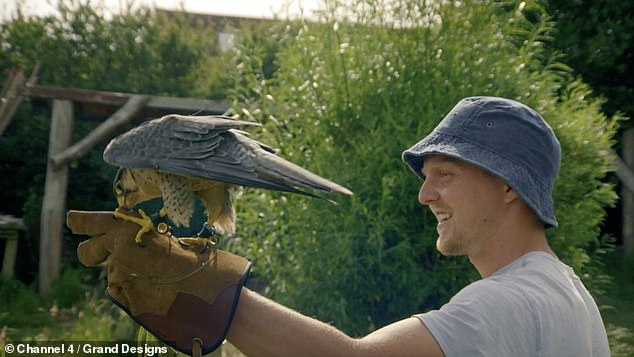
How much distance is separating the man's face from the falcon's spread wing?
0.99 feet

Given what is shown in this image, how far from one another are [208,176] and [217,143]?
111 mm

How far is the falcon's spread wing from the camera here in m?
2.10

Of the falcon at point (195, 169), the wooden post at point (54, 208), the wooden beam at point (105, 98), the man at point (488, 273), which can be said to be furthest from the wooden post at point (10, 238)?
the man at point (488, 273)

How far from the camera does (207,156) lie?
2119 millimetres

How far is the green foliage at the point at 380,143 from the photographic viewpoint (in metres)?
4.98

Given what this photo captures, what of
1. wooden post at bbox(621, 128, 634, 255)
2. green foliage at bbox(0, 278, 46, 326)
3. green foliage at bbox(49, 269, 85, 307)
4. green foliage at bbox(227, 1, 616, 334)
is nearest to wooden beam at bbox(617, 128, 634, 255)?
wooden post at bbox(621, 128, 634, 255)

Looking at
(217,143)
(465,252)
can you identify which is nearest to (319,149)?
(217,143)

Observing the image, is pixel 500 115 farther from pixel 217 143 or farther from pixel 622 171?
pixel 622 171

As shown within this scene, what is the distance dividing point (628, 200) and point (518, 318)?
8.02 m

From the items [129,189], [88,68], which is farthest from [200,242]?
[88,68]

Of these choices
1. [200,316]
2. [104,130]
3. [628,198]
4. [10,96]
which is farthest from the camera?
[628,198]

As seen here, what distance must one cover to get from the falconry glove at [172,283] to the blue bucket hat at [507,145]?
467 mm

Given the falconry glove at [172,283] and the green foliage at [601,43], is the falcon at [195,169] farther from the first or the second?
the green foliage at [601,43]

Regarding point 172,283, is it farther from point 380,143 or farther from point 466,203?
point 380,143
